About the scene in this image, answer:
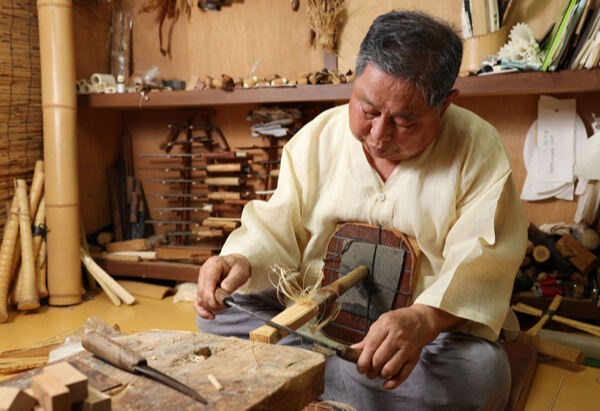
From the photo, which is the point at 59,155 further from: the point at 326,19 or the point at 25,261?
the point at 326,19

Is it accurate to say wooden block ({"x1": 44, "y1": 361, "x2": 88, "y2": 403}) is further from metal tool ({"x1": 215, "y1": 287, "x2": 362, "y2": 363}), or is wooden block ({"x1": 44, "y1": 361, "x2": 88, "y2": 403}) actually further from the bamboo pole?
the bamboo pole

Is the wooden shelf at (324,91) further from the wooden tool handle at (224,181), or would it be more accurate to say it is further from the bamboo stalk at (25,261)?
the bamboo stalk at (25,261)

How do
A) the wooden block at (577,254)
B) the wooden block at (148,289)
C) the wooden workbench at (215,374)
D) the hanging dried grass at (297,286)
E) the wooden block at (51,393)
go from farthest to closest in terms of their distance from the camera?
1. the wooden block at (148,289)
2. the wooden block at (577,254)
3. the hanging dried grass at (297,286)
4. the wooden workbench at (215,374)
5. the wooden block at (51,393)

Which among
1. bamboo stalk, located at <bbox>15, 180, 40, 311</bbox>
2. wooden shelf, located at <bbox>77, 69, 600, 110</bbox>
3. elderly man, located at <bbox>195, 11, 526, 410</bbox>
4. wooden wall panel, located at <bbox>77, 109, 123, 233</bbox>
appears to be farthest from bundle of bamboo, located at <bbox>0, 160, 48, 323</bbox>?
elderly man, located at <bbox>195, 11, 526, 410</bbox>

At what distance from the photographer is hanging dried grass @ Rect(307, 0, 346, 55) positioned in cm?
355

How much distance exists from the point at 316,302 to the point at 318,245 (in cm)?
63

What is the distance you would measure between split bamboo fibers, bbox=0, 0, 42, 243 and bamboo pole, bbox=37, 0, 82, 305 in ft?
0.54

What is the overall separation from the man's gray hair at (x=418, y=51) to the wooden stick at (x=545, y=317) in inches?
66.9

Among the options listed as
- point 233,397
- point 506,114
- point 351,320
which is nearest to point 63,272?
point 351,320

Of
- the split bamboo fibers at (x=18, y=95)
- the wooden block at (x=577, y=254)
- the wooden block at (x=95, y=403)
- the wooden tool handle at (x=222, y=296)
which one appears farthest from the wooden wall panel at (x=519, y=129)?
the wooden block at (x=95, y=403)

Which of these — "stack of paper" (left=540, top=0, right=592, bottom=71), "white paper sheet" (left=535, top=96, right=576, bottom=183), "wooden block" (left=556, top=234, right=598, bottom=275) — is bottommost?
"wooden block" (left=556, top=234, right=598, bottom=275)

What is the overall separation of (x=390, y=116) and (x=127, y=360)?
1.11 m

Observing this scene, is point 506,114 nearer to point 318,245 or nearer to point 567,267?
point 567,267

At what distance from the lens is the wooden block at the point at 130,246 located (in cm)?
410
